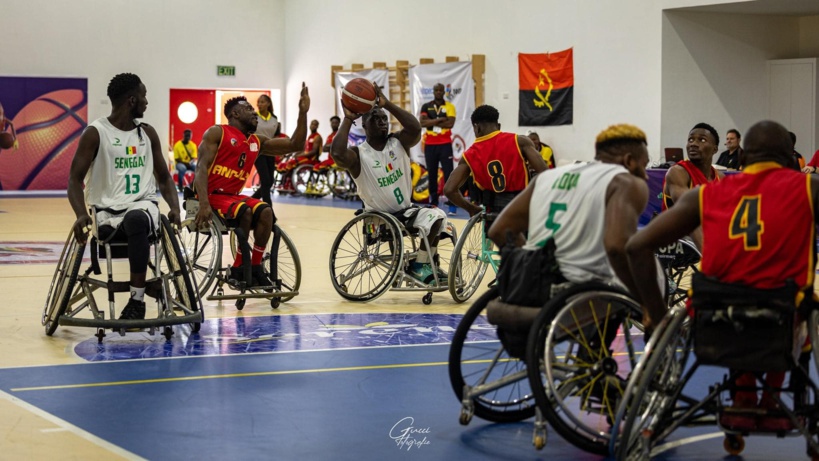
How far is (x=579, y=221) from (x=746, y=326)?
82cm

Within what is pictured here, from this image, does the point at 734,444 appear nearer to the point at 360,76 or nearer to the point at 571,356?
the point at 571,356

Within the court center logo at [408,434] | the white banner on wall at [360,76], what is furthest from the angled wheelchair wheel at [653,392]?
the white banner on wall at [360,76]

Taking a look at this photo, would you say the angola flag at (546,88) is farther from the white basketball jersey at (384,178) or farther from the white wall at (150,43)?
the white basketball jersey at (384,178)

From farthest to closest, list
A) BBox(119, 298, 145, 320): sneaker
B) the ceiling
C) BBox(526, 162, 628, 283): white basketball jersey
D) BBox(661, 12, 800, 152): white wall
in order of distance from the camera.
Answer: BBox(661, 12, 800, 152): white wall, the ceiling, BBox(119, 298, 145, 320): sneaker, BBox(526, 162, 628, 283): white basketball jersey

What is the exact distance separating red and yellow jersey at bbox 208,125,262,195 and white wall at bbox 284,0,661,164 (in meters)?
8.97

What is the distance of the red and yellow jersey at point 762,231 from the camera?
139 inches

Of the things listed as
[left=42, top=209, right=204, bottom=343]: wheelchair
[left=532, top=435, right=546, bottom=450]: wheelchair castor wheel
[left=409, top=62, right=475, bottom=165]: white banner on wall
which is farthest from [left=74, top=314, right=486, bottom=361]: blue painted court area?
[left=409, top=62, right=475, bottom=165]: white banner on wall

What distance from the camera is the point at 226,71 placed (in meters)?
24.5

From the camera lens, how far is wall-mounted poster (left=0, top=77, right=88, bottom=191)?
75.0ft

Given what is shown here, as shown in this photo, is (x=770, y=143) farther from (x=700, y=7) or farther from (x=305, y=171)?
(x=305, y=171)

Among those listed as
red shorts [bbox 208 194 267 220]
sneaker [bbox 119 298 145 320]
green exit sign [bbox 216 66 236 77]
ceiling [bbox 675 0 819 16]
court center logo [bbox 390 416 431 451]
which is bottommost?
court center logo [bbox 390 416 431 451]

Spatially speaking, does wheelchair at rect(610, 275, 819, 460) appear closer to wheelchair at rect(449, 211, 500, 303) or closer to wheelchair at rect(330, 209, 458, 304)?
wheelchair at rect(449, 211, 500, 303)

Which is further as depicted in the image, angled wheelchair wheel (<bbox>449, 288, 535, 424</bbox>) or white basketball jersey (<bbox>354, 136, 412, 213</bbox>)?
white basketball jersey (<bbox>354, 136, 412, 213</bbox>)

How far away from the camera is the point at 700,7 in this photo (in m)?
15.0
